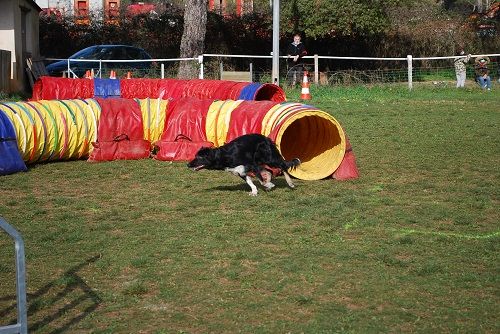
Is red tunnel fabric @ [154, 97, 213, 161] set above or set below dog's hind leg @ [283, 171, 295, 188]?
above

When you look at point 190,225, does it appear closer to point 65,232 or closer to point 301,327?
point 65,232

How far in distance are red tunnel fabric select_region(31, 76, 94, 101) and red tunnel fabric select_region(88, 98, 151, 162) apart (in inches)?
193

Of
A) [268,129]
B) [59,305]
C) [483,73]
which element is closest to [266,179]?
[268,129]

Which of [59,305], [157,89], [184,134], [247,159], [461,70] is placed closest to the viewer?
[59,305]

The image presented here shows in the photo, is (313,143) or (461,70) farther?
(461,70)

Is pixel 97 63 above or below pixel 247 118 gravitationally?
above

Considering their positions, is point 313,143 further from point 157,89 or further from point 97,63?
point 97,63

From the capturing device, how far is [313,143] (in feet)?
45.0

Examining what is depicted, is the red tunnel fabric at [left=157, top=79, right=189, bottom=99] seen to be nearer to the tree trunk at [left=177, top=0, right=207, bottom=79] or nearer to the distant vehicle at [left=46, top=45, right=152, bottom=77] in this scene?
the distant vehicle at [left=46, top=45, right=152, bottom=77]

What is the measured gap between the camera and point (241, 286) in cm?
715

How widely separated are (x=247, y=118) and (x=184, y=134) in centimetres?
163

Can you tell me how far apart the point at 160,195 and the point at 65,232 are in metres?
2.37

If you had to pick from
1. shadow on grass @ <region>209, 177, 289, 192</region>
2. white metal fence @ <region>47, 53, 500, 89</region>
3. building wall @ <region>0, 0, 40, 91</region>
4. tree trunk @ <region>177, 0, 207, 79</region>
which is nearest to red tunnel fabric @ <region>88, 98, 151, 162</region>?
shadow on grass @ <region>209, 177, 289, 192</region>

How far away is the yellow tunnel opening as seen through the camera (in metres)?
12.5
